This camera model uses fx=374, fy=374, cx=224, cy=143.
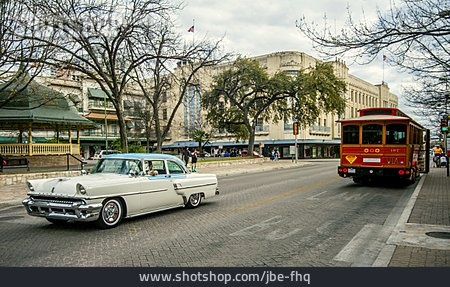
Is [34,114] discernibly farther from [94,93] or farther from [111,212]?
[94,93]

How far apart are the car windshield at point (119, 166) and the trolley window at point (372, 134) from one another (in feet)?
33.4

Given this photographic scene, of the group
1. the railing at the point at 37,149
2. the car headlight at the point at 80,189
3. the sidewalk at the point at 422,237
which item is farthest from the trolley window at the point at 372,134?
the railing at the point at 37,149

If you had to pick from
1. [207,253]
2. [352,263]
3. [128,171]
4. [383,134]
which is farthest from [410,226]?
[383,134]

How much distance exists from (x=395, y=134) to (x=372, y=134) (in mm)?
857

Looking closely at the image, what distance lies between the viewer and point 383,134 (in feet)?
49.3

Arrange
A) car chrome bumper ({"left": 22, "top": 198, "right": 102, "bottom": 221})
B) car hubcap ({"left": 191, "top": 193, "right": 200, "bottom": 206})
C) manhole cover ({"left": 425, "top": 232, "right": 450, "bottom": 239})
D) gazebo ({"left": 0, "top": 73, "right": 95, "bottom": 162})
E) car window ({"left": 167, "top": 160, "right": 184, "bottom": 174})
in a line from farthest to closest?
gazebo ({"left": 0, "top": 73, "right": 95, "bottom": 162}) < car hubcap ({"left": 191, "top": 193, "right": 200, "bottom": 206}) < car window ({"left": 167, "top": 160, "right": 184, "bottom": 174}) < car chrome bumper ({"left": 22, "top": 198, "right": 102, "bottom": 221}) < manhole cover ({"left": 425, "top": 232, "right": 450, "bottom": 239})

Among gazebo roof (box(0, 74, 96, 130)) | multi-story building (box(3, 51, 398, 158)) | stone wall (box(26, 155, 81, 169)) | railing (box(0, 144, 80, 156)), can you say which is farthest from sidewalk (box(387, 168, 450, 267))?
multi-story building (box(3, 51, 398, 158))

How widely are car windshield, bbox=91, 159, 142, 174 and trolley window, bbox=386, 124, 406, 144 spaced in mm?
10505

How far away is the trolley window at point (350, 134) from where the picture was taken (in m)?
15.7

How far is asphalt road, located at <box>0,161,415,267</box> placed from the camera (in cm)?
557

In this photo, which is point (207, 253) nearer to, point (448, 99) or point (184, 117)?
point (448, 99)

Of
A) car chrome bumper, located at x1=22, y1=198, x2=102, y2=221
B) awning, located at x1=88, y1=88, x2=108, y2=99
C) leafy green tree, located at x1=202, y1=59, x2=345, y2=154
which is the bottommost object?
→ car chrome bumper, located at x1=22, y1=198, x2=102, y2=221

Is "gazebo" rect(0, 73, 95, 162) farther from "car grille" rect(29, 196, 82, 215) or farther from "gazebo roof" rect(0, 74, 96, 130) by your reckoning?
"car grille" rect(29, 196, 82, 215)

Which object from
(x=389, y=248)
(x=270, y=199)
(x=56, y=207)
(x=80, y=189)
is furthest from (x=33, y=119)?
(x=389, y=248)
